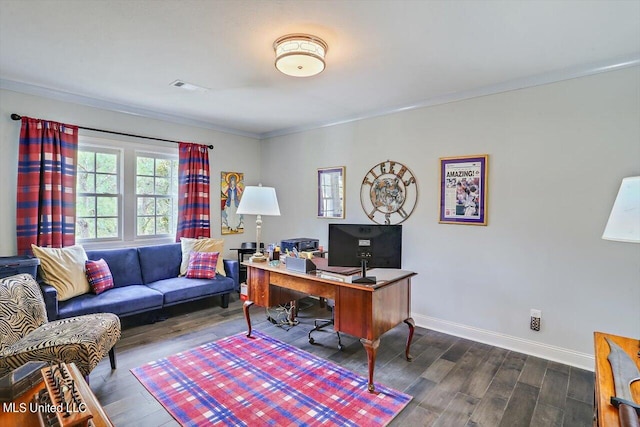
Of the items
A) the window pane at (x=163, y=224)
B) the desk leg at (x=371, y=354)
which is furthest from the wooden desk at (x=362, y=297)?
the window pane at (x=163, y=224)

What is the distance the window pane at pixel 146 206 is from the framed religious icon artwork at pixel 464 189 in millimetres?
3604

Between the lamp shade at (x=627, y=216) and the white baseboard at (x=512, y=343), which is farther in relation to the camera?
the white baseboard at (x=512, y=343)

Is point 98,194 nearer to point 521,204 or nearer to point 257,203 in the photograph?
point 257,203

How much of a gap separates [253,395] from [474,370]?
1752mm

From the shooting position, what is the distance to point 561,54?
7.82ft

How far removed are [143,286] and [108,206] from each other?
3.59 ft

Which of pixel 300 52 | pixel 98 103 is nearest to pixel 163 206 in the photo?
pixel 98 103

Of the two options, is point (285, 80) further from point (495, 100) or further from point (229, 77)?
point (495, 100)

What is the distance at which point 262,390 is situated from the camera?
2273 mm

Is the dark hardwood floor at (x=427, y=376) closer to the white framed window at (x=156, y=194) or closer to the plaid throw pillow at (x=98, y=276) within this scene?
the plaid throw pillow at (x=98, y=276)

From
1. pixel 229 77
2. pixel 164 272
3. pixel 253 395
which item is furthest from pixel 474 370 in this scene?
pixel 164 272

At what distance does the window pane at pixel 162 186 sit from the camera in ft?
14.0

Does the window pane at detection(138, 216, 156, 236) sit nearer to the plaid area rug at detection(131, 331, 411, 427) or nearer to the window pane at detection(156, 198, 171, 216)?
the window pane at detection(156, 198, 171, 216)

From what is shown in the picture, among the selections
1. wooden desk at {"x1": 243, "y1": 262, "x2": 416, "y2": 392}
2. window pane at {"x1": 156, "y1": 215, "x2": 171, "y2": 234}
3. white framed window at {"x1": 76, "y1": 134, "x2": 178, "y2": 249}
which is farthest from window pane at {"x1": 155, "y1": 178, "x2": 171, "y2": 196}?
wooden desk at {"x1": 243, "y1": 262, "x2": 416, "y2": 392}
